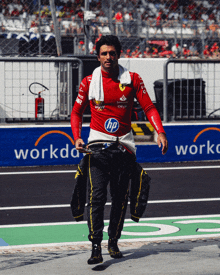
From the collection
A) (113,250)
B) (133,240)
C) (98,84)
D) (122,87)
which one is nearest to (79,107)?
(98,84)

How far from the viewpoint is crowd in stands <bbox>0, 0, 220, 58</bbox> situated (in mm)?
15773

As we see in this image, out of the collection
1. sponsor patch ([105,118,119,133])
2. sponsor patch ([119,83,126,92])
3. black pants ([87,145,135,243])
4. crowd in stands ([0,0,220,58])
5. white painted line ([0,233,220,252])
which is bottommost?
white painted line ([0,233,220,252])

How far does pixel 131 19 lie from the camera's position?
1672 cm

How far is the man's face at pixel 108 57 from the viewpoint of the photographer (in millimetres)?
4356

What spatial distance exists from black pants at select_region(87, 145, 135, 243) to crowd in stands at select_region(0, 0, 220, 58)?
10.9 meters

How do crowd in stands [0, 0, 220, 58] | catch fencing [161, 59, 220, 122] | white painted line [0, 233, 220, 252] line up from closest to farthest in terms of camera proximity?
white painted line [0, 233, 220, 252] → catch fencing [161, 59, 220, 122] → crowd in stands [0, 0, 220, 58]

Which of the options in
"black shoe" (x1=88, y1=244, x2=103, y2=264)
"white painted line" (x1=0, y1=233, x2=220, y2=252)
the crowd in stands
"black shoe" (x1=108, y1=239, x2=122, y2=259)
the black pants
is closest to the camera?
"black shoe" (x1=88, y1=244, x2=103, y2=264)

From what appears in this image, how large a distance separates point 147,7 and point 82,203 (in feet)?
47.6

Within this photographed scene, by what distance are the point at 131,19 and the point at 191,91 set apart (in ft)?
20.7

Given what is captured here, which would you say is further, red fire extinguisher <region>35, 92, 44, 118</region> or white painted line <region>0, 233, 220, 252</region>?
red fire extinguisher <region>35, 92, 44, 118</region>

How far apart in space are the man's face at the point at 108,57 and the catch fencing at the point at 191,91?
6.60m

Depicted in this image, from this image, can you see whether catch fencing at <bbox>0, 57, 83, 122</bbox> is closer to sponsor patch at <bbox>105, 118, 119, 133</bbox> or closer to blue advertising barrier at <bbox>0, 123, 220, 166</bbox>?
blue advertising barrier at <bbox>0, 123, 220, 166</bbox>

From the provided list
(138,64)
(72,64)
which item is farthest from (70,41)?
(72,64)

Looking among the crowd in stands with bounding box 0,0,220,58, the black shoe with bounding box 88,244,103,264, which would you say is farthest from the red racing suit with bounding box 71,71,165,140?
the crowd in stands with bounding box 0,0,220,58
